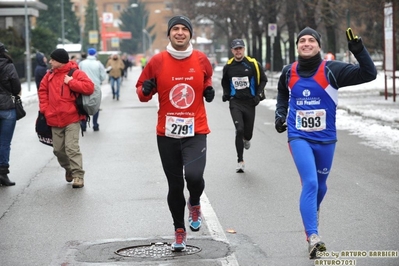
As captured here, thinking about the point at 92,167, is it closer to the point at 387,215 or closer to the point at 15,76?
the point at 15,76

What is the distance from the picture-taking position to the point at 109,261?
6980mm

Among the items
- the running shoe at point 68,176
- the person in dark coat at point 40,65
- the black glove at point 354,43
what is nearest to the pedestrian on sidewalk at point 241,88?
the running shoe at point 68,176

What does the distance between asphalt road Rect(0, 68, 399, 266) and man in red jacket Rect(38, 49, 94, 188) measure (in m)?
0.45

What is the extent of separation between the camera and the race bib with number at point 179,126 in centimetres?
713

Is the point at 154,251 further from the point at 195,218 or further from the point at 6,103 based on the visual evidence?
the point at 6,103

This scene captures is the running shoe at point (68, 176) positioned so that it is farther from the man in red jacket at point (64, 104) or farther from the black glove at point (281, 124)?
the black glove at point (281, 124)

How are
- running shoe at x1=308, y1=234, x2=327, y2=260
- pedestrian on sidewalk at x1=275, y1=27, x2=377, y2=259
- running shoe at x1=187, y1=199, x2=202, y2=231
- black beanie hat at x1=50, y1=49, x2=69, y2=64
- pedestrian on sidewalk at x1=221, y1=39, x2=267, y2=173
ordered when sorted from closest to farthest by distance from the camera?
running shoe at x1=308, y1=234, x2=327, y2=260 < pedestrian on sidewalk at x1=275, y1=27, x2=377, y2=259 < running shoe at x1=187, y1=199, x2=202, y2=231 < black beanie hat at x1=50, y1=49, x2=69, y2=64 < pedestrian on sidewalk at x1=221, y1=39, x2=267, y2=173

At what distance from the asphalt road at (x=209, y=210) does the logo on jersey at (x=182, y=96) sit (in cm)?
120

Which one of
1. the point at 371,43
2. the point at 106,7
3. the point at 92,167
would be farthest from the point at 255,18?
the point at 106,7

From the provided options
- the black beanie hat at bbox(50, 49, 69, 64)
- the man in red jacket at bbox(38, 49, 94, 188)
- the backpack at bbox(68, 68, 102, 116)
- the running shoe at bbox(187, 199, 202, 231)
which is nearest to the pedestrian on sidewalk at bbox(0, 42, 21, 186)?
the man in red jacket at bbox(38, 49, 94, 188)

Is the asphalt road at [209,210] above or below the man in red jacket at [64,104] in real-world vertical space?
below

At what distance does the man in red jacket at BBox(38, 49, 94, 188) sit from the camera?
11.1 meters

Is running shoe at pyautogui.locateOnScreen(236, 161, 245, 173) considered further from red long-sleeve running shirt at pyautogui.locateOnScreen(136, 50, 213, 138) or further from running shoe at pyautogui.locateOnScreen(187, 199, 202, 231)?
red long-sleeve running shirt at pyautogui.locateOnScreen(136, 50, 213, 138)

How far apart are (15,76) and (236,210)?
3.87 meters
